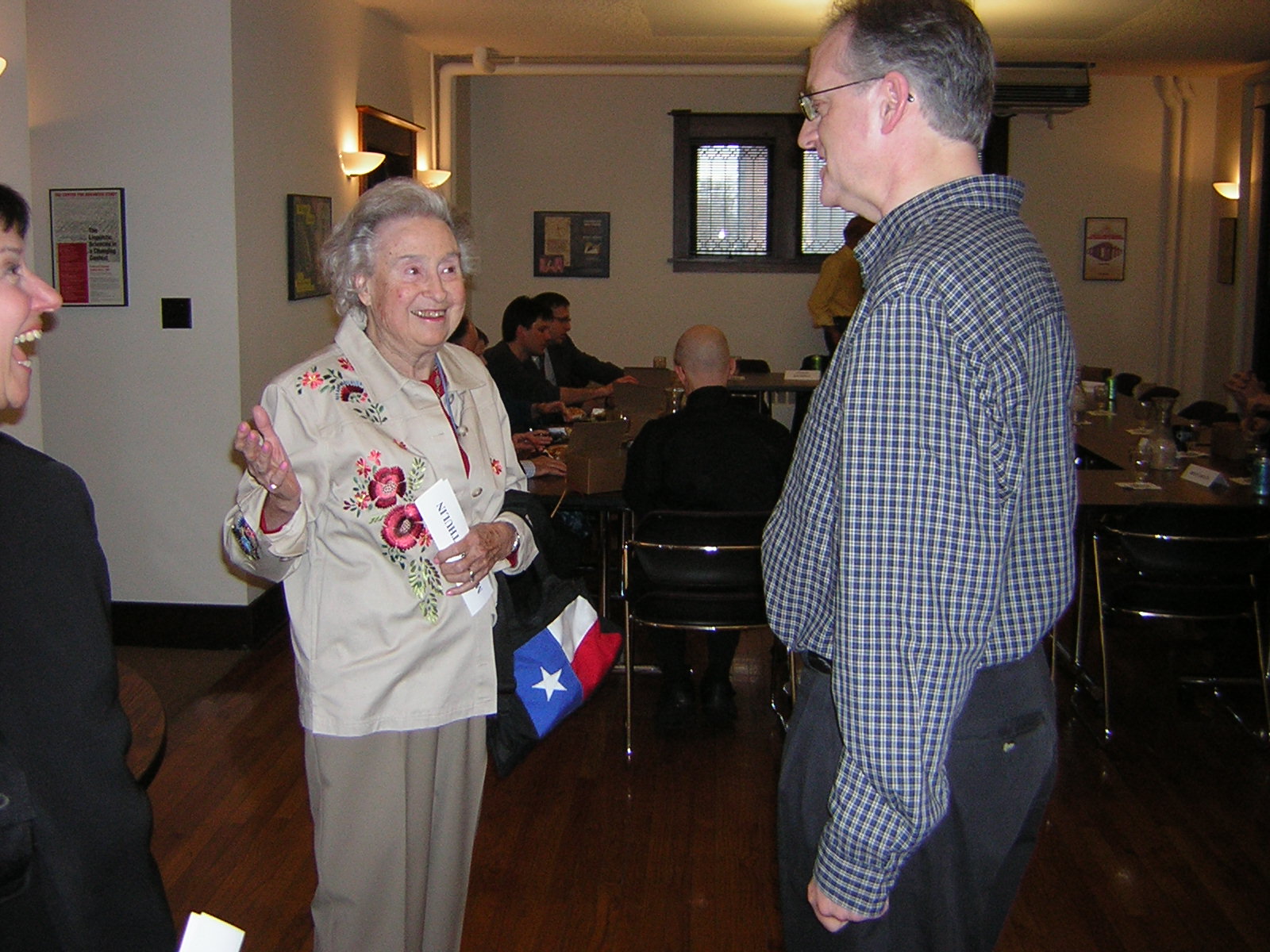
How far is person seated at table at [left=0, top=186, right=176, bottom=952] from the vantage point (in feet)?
3.36

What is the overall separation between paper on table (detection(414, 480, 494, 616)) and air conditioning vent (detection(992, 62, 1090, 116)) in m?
7.93

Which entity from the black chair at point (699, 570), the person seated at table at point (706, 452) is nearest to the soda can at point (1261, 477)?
the person seated at table at point (706, 452)

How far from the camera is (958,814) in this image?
1402 mm

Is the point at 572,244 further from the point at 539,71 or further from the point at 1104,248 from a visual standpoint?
the point at 1104,248

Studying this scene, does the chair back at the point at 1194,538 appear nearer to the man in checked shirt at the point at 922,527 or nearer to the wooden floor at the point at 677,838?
the wooden floor at the point at 677,838

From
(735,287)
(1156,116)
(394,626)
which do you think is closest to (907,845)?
(394,626)

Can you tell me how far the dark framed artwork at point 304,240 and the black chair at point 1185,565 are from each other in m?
3.62

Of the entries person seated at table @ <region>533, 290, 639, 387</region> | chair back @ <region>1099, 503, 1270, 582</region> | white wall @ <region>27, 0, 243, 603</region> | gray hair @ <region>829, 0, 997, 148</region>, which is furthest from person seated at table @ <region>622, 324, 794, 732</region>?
person seated at table @ <region>533, 290, 639, 387</region>

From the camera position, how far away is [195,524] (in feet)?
16.5

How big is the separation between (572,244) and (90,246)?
574 cm

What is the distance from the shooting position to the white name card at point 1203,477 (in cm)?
427

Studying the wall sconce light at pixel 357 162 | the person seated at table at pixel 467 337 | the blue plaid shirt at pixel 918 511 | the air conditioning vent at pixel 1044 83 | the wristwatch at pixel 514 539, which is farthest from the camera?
the air conditioning vent at pixel 1044 83

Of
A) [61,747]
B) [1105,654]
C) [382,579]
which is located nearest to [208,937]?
[61,747]

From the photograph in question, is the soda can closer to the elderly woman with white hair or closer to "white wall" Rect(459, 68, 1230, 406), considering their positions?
the elderly woman with white hair
